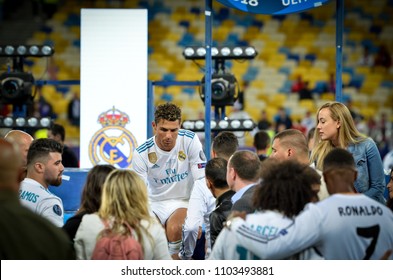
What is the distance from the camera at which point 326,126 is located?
21.9 ft

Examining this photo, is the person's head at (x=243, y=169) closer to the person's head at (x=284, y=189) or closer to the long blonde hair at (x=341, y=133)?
the person's head at (x=284, y=189)

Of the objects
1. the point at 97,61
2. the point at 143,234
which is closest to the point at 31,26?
the point at 97,61

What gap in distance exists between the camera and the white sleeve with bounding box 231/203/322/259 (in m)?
4.35

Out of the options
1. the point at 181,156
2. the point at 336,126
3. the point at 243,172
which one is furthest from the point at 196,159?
the point at 243,172

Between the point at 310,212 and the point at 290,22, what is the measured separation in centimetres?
1738

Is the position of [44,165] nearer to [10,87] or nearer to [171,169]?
[171,169]

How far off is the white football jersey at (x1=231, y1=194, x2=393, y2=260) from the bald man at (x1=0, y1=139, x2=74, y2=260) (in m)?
1.31

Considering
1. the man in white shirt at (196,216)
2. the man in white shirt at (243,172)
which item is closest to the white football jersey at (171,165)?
the man in white shirt at (196,216)

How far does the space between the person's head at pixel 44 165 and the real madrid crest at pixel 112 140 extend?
386 cm

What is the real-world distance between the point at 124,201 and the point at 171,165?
300cm

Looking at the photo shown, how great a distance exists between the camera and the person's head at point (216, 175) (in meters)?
6.30

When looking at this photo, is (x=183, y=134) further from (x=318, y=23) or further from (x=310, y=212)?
(x=318, y=23)
